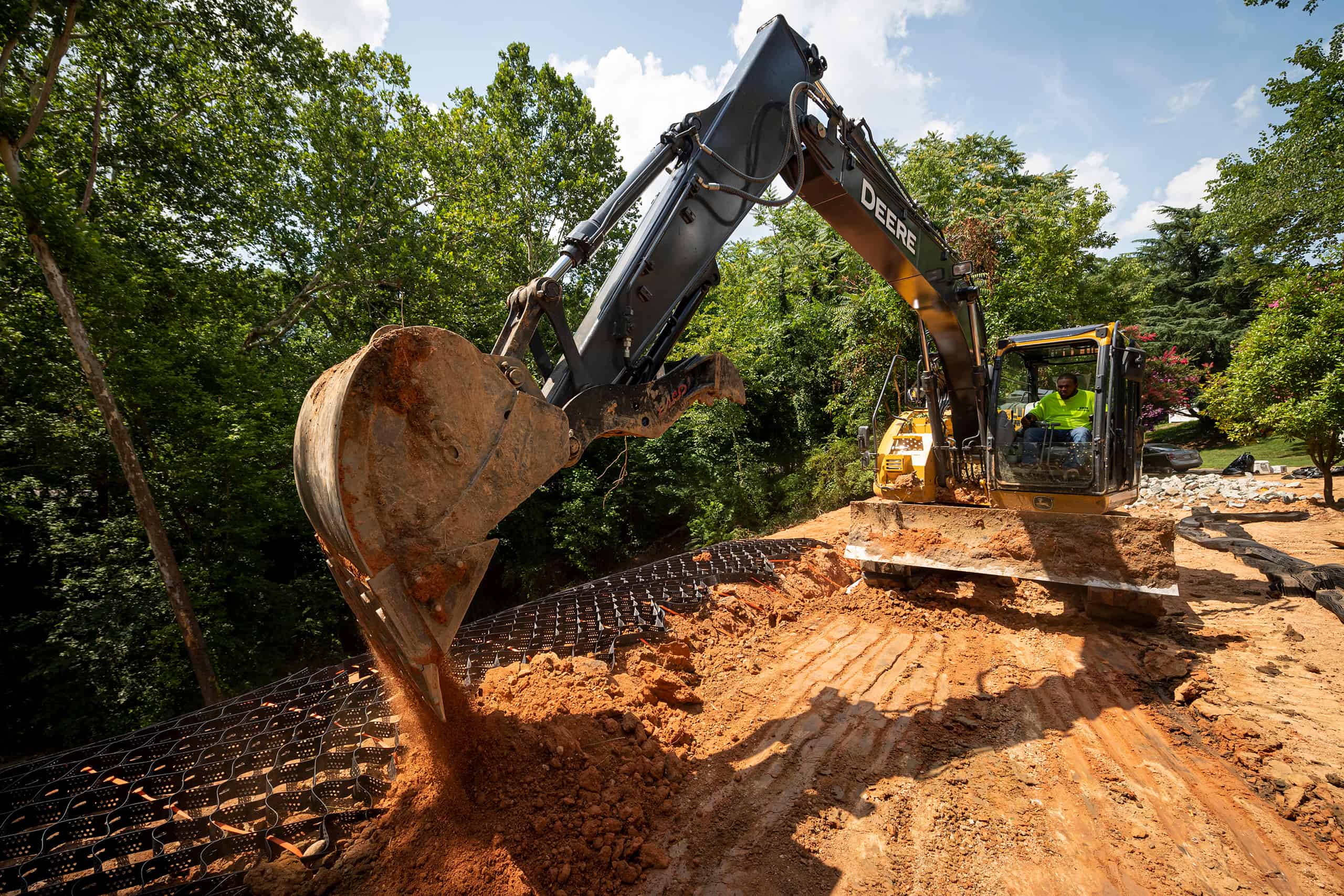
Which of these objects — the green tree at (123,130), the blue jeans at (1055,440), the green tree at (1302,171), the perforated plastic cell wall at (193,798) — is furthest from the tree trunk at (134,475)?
the green tree at (1302,171)

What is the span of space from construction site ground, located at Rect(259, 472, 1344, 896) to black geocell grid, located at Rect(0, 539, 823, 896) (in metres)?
0.22

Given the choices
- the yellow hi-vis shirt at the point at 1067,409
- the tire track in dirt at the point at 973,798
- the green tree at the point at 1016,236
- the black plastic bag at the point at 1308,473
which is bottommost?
the tire track in dirt at the point at 973,798

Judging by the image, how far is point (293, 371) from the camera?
10312mm

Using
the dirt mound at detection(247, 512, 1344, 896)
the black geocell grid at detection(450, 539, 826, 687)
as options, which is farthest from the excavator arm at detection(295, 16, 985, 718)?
the black geocell grid at detection(450, 539, 826, 687)

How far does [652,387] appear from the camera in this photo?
2742 mm

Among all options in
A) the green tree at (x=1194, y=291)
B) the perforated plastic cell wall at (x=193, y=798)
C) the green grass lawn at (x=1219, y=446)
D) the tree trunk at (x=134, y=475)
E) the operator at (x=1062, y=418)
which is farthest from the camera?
the green tree at (x=1194, y=291)

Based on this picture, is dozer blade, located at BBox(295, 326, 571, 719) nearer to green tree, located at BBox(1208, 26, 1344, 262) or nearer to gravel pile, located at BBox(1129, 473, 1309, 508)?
gravel pile, located at BBox(1129, 473, 1309, 508)

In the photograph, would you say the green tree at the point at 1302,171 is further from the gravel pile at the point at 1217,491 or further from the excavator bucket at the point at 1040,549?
the excavator bucket at the point at 1040,549

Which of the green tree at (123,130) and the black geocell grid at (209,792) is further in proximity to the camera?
the green tree at (123,130)

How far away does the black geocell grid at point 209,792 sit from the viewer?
2240 millimetres

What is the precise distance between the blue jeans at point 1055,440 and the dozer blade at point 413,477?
522 cm

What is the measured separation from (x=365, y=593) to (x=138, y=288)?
900 cm

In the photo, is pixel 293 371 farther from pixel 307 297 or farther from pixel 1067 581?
pixel 1067 581

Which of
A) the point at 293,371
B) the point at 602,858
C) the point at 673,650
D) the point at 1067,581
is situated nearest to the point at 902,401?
the point at 1067,581
